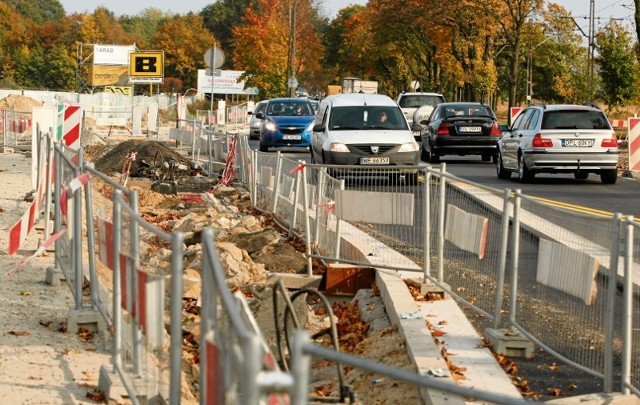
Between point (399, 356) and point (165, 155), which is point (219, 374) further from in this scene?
point (165, 155)

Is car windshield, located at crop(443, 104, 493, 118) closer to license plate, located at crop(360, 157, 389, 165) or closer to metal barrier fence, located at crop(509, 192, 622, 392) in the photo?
license plate, located at crop(360, 157, 389, 165)

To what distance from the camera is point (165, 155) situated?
31.6m

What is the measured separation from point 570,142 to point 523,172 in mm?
1249

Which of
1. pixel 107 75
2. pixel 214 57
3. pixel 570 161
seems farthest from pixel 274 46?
pixel 570 161

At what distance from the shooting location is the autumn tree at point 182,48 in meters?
148

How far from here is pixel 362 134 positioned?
26.7m

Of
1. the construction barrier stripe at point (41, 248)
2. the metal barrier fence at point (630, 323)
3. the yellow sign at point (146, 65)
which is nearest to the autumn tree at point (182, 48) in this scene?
the yellow sign at point (146, 65)

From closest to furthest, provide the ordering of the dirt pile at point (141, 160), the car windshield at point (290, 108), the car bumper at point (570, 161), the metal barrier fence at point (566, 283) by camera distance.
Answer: the metal barrier fence at point (566, 283), the car bumper at point (570, 161), the dirt pile at point (141, 160), the car windshield at point (290, 108)

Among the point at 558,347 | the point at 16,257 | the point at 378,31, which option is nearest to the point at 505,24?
the point at 378,31

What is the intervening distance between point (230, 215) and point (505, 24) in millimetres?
51736

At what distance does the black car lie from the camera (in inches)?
1337

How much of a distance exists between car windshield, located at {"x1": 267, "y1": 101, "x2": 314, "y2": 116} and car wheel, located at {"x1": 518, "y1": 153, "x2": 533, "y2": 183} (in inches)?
647

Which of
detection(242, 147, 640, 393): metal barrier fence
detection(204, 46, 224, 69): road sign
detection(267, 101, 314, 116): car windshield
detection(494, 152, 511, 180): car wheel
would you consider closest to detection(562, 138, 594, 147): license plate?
detection(494, 152, 511, 180): car wheel

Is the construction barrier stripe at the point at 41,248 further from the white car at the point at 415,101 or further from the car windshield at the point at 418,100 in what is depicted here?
the car windshield at the point at 418,100
